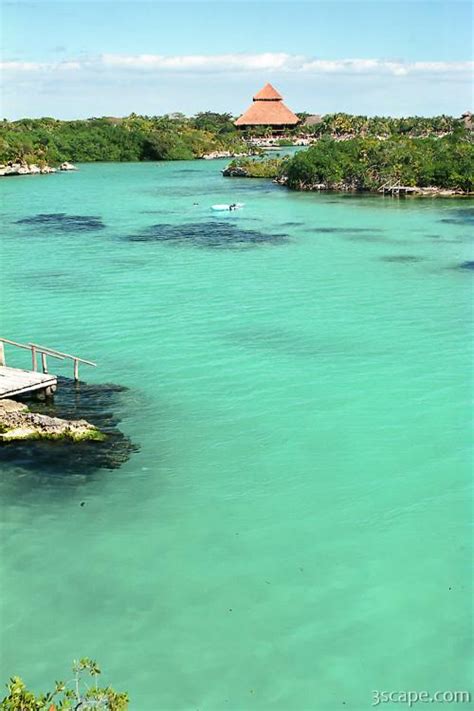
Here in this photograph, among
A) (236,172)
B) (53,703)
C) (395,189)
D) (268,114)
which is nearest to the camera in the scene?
(53,703)

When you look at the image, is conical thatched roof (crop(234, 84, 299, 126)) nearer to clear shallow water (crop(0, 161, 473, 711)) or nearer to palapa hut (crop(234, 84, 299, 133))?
palapa hut (crop(234, 84, 299, 133))

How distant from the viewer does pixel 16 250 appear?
32000 millimetres

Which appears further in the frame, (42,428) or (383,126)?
(383,126)

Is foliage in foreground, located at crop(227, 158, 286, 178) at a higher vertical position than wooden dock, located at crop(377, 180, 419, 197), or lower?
higher

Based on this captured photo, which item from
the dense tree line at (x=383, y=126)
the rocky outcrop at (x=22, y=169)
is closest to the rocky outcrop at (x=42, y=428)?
the rocky outcrop at (x=22, y=169)

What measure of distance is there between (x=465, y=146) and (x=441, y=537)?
4394 cm

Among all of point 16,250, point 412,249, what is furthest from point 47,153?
point 412,249

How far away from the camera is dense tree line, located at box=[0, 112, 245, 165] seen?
3201 inches

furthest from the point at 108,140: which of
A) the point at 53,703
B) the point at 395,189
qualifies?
the point at 53,703

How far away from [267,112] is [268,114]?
0.40 meters

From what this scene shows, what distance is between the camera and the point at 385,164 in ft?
169

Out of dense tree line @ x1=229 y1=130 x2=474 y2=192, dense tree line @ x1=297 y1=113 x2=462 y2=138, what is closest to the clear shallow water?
dense tree line @ x1=229 y1=130 x2=474 y2=192

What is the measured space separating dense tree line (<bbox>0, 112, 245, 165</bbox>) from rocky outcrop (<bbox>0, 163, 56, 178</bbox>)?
93.7 inches

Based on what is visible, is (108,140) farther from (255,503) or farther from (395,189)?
(255,503)
